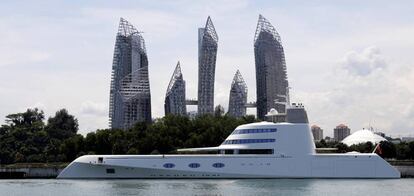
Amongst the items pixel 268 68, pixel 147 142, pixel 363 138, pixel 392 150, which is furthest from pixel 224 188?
pixel 268 68

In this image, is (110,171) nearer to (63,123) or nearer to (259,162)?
(259,162)

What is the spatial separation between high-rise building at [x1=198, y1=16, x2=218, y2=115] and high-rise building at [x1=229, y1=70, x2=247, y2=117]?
13.7ft

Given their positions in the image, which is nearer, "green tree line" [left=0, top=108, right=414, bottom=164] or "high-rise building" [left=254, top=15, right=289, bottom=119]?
"green tree line" [left=0, top=108, right=414, bottom=164]

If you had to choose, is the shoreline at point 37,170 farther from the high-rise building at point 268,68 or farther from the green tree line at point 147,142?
the high-rise building at point 268,68

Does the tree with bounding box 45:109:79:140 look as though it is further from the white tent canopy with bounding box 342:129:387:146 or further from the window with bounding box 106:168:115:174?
the window with bounding box 106:168:115:174

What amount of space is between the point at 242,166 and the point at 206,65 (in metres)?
87.8

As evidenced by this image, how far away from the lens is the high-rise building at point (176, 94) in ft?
493

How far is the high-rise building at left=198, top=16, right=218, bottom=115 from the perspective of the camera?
153 metres

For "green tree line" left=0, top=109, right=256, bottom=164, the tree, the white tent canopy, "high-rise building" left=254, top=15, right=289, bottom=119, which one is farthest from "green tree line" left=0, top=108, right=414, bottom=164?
"high-rise building" left=254, top=15, right=289, bottom=119

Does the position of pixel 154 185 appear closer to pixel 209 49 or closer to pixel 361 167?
pixel 361 167

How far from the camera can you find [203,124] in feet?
Result: 324

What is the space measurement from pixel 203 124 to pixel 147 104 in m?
43.5

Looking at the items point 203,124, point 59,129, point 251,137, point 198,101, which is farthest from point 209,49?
point 251,137

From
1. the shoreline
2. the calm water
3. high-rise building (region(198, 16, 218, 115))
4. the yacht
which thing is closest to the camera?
the calm water
